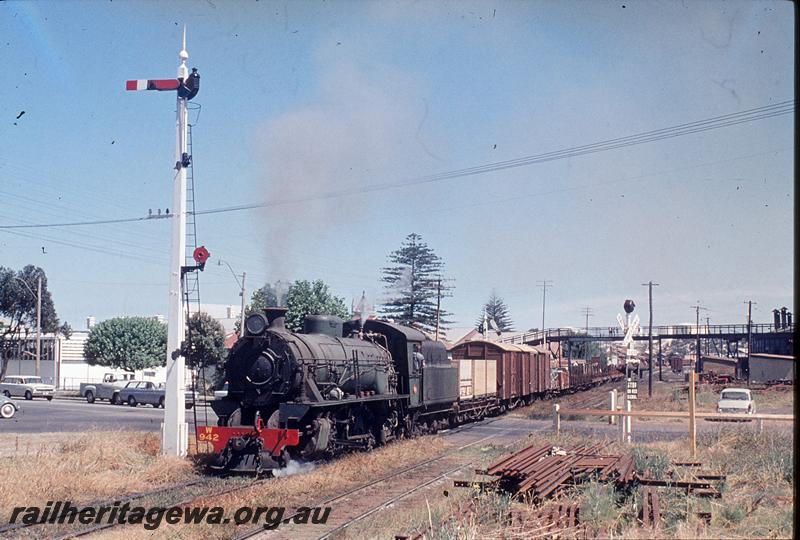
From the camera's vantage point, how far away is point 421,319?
72.1 metres

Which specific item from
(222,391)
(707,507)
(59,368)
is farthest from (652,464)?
(59,368)

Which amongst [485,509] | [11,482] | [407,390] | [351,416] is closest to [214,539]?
[485,509]

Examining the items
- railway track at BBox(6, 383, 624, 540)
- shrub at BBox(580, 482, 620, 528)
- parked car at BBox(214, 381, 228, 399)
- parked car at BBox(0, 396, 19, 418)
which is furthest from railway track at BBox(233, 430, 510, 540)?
parked car at BBox(0, 396, 19, 418)

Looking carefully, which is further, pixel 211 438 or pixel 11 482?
pixel 211 438

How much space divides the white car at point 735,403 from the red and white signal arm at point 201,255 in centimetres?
Result: 2407

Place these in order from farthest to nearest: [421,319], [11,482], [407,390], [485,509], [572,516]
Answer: [421,319], [407,390], [11,482], [485,509], [572,516]

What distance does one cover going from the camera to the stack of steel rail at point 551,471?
403 inches

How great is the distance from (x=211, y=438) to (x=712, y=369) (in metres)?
76.3

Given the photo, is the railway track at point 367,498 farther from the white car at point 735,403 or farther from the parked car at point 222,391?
the white car at point 735,403

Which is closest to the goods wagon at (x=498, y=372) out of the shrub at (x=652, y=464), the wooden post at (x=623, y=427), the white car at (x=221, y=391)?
the wooden post at (x=623, y=427)

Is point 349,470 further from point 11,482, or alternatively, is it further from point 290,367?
point 11,482

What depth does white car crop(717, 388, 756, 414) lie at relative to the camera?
32250 millimetres

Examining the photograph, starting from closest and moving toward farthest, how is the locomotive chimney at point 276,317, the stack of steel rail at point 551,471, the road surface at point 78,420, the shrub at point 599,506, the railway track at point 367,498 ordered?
the shrub at point 599,506 < the stack of steel rail at point 551,471 < the railway track at point 367,498 < the locomotive chimney at point 276,317 < the road surface at point 78,420

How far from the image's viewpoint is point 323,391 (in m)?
16.2
